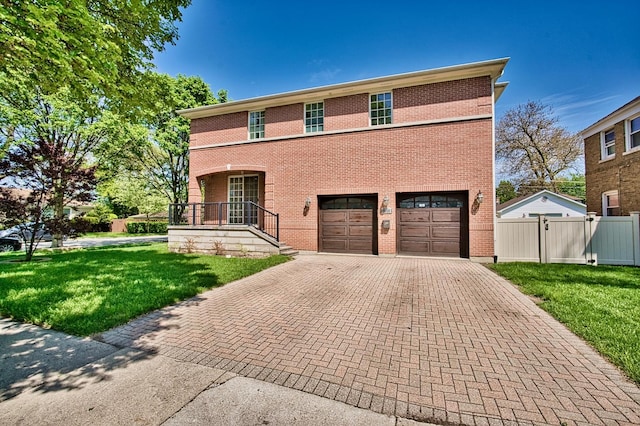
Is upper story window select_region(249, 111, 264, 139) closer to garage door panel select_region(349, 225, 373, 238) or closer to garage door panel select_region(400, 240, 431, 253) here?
garage door panel select_region(349, 225, 373, 238)

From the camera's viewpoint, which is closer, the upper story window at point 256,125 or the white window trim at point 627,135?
the white window trim at point 627,135

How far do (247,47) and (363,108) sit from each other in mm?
5714

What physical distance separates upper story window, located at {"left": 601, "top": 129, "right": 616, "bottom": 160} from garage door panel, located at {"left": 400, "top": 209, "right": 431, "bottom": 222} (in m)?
10.6

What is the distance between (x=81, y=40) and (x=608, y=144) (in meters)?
20.2

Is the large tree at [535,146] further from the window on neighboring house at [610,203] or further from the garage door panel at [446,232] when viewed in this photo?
the garage door panel at [446,232]

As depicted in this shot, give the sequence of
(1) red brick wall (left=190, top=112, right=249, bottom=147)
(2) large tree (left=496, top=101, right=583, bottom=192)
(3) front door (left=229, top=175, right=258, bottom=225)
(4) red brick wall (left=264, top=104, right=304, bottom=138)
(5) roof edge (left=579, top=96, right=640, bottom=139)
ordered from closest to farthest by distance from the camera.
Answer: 1. (5) roof edge (left=579, top=96, right=640, bottom=139)
2. (4) red brick wall (left=264, top=104, right=304, bottom=138)
3. (1) red brick wall (left=190, top=112, right=249, bottom=147)
4. (3) front door (left=229, top=175, right=258, bottom=225)
5. (2) large tree (left=496, top=101, right=583, bottom=192)

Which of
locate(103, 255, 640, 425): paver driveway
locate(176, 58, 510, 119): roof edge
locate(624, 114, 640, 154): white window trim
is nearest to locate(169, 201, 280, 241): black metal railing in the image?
locate(176, 58, 510, 119): roof edge

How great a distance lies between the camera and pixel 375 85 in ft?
36.3

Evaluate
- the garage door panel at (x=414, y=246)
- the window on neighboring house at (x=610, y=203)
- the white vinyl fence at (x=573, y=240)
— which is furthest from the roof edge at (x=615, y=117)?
the garage door panel at (x=414, y=246)

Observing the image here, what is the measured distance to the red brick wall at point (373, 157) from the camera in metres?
10.1

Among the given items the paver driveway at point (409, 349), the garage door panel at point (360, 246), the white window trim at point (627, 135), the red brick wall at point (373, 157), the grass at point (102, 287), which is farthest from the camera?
the white window trim at point (627, 135)

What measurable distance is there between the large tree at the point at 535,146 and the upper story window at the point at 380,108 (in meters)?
21.4

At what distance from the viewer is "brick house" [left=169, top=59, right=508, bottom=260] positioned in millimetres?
10117

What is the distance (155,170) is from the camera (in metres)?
18.8
